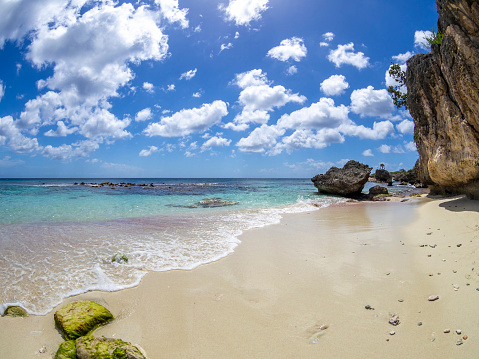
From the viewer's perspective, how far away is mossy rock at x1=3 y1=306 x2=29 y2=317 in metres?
4.52

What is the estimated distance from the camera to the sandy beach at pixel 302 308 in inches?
139

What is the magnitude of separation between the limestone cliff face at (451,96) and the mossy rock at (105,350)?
14973mm

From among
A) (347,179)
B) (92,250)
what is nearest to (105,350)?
(92,250)

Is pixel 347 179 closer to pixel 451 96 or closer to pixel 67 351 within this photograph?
pixel 451 96

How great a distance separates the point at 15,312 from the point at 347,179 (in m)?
30.4

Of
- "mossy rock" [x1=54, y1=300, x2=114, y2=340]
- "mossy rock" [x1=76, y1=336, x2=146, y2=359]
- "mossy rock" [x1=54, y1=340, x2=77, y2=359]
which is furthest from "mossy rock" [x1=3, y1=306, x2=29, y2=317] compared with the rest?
"mossy rock" [x1=76, y1=336, x2=146, y2=359]

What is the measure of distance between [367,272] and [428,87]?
16.2 metres

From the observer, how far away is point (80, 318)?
162 inches

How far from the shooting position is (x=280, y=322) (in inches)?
163

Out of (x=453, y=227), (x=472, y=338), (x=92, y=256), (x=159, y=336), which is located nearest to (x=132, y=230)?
(x=92, y=256)

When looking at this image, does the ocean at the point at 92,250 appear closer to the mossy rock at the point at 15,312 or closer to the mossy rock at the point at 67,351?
the mossy rock at the point at 15,312

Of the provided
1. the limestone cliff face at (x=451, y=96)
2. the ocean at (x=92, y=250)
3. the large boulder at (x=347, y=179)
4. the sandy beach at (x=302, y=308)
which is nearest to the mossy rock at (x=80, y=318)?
the sandy beach at (x=302, y=308)

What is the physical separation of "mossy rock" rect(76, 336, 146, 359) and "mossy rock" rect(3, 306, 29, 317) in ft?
6.67

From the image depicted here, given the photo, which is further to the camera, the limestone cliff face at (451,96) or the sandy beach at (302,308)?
the limestone cliff face at (451,96)
